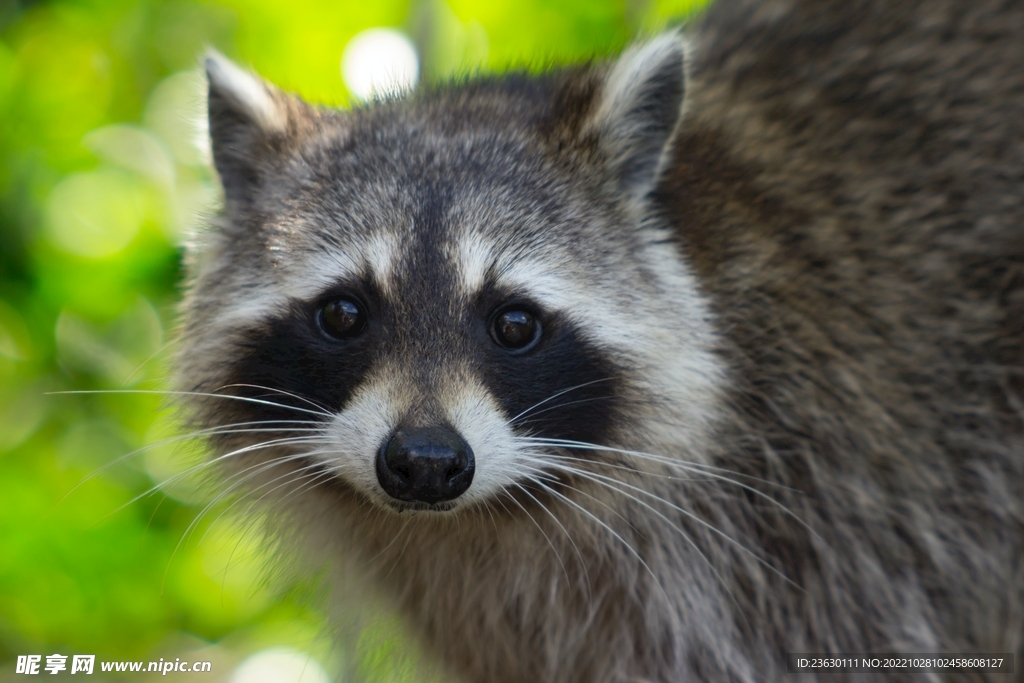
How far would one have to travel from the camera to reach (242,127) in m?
2.38

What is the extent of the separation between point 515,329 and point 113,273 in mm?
1584

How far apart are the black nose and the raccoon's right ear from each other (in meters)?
0.92

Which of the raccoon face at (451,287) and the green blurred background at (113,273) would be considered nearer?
the raccoon face at (451,287)

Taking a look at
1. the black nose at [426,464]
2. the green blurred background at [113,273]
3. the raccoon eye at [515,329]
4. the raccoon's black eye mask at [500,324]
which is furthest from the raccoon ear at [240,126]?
the black nose at [426,464]

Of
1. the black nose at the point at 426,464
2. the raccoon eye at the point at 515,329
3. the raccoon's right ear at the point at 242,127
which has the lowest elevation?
the black nose at the point at 426,464

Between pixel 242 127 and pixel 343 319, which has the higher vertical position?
pixel 242 127

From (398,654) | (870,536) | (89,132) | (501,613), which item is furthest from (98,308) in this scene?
(870,536)

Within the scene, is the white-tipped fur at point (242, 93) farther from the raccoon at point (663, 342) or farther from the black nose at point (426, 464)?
the black nose at point (426, 464)

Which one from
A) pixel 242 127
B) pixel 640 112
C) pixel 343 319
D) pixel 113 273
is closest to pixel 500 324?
pixel 343 319

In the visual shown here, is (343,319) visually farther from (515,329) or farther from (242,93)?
(242,93)

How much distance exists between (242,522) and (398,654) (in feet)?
1.89

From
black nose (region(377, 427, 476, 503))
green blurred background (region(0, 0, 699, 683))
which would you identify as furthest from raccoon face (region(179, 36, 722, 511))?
green blurred background (region(0, 0, 699, 683))

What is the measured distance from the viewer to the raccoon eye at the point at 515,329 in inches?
78.4

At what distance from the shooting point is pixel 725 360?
86.9 inches
